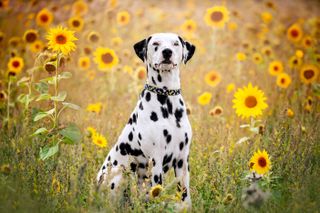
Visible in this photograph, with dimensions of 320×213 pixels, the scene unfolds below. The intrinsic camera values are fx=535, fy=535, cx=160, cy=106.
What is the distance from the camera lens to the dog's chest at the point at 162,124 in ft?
13.8

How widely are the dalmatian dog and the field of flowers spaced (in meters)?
0.20

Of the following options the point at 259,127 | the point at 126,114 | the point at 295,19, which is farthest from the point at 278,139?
the point at 295,19

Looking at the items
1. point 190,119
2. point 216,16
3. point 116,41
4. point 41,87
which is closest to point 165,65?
point 41,87

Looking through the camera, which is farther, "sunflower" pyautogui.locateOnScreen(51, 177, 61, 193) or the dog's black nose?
"sunflower" pyautogui.locateOnScreen(51, 177, 61, 193)

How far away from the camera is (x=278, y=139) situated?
5.23 meters

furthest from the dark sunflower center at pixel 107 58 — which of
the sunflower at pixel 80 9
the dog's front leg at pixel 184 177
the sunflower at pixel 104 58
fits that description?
the sunflower at pixel 80 9

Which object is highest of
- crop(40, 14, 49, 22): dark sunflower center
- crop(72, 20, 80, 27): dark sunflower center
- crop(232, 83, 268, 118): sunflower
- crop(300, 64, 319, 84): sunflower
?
crop(40, 14, 49, 22): dark sunflower center

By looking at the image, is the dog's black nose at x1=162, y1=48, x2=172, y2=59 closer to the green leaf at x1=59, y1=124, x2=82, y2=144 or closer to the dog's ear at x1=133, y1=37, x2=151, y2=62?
the dog's ear at x1=133, y1=37, x2=151, y2=62

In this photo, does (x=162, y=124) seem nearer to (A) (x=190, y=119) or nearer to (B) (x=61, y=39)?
(B) (x=61, y=39)

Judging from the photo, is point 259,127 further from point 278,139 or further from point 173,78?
point 173,78

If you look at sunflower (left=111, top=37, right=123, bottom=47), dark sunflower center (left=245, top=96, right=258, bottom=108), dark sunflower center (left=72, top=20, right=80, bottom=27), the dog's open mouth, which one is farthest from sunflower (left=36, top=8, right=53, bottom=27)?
the dog's open mouth

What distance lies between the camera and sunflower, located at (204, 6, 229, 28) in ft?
26.0

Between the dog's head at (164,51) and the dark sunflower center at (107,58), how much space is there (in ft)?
5.89

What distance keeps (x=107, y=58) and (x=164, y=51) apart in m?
2.22
